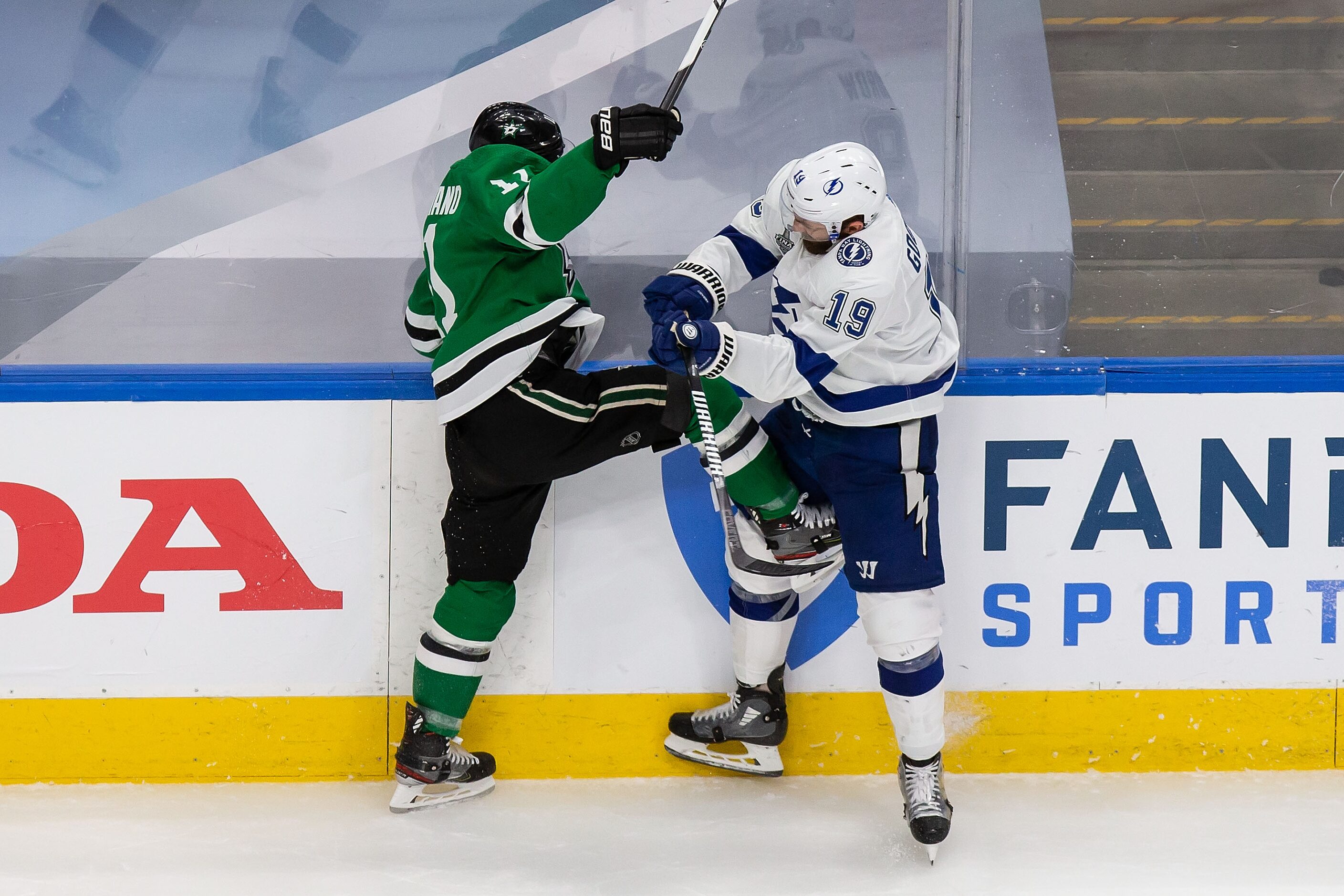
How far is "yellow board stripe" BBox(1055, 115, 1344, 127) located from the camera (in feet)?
8.08

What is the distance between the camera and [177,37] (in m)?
2.43

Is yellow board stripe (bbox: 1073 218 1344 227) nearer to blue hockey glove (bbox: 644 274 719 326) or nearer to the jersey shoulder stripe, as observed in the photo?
the jersey shoulder stripe

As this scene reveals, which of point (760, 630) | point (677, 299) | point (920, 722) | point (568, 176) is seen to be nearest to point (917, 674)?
point (920, 722)

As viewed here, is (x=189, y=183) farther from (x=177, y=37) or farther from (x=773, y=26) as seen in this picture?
(x=773, y=26)

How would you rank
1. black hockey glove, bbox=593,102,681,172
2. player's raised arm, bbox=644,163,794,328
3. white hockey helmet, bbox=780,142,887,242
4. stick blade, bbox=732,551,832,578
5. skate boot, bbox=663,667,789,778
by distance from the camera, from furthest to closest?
skate boot, bbox=663,667,789,778, stick blade, bbox=732,551,832,578, player's raised arm, bbox=644,163,794,328, white hockey helmet, bbox=780,142,887,242, black hockey glove, bbox=593,102,681,172

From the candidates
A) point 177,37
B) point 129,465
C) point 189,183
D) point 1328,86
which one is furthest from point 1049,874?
point 177,37

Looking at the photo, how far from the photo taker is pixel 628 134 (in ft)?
6.05

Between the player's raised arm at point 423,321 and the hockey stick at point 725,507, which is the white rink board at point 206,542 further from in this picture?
the hockey stick at point 725,507

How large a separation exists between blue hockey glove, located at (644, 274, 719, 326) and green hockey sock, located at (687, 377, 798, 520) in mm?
152

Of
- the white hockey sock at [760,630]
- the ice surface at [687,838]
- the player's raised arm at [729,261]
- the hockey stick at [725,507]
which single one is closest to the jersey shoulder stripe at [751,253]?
the player's raised arm at [729,261]

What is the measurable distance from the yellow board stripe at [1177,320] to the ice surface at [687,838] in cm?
92

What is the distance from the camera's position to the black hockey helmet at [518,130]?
7.00 feet

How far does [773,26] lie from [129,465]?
5.07 ft

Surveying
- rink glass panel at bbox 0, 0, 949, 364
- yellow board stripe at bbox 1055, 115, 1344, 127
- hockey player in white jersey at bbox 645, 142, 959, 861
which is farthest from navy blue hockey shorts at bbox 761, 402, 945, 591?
yellow board stripe at bbox 1055, 115, 1344, 127
